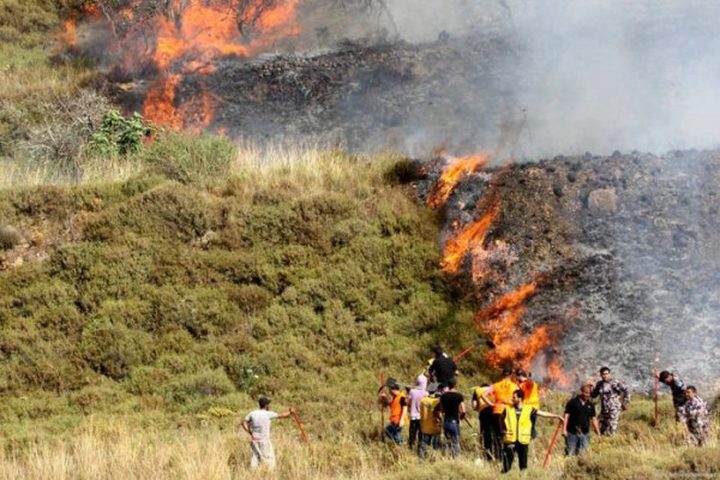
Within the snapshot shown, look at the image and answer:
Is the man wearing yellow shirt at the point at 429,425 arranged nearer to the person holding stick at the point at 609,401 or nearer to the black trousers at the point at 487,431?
the black trousers at the point at 487,431

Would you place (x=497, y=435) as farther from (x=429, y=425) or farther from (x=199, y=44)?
(x=199, y=44)

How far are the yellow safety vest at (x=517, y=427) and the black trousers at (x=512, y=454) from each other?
0.09 meters

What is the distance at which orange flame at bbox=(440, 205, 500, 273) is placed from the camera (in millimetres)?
21844

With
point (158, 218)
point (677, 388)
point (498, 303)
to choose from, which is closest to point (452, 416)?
point (677, 388)

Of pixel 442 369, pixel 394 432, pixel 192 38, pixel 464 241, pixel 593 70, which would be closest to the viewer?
pixel 394 432

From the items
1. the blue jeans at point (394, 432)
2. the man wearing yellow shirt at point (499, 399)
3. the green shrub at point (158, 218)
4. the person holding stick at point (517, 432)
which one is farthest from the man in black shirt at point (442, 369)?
the green shrub at point (158, 218)

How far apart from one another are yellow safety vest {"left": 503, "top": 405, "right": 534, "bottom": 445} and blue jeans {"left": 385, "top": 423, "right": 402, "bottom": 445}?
2.27m

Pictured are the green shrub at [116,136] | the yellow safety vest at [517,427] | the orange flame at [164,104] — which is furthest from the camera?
the orange flame at [164,104]

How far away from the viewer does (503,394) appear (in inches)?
536

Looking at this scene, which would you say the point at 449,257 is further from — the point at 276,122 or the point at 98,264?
the point at 276,122

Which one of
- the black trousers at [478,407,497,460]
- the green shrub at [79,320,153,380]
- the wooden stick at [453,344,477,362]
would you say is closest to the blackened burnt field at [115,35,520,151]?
the wooden stick at [453,344,477,362]

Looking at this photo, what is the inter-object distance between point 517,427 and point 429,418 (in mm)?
1603

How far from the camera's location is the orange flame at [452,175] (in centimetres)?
2391

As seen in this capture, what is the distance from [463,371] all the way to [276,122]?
47.5 feet
